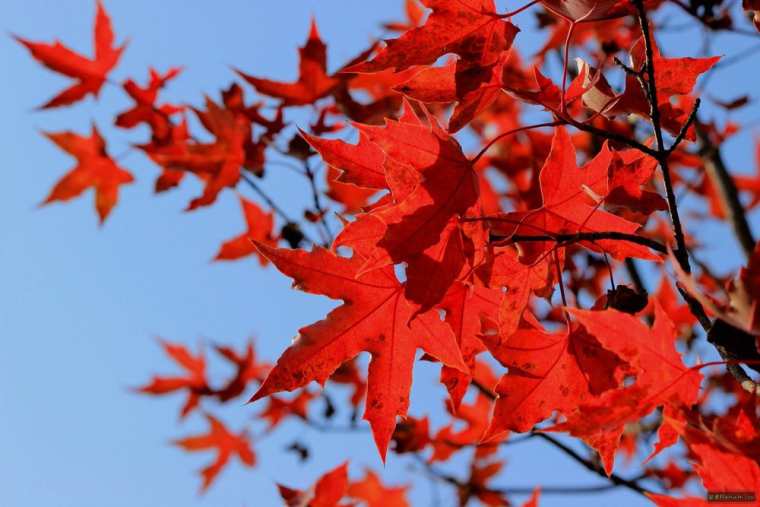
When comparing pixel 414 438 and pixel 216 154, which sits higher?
pixel 216 154

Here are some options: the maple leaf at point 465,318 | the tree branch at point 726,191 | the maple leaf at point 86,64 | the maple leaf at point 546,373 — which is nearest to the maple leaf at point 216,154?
the maple leaf at point 86,64

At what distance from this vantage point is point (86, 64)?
7.98 ft

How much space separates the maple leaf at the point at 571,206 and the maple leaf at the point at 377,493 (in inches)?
47.8

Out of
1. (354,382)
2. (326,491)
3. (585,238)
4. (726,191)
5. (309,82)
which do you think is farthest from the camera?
(354,382)

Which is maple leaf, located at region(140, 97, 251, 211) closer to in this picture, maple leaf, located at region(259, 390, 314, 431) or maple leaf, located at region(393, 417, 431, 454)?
maple leaf, located at region(393, 417, 431, 454)

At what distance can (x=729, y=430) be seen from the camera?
95 cm

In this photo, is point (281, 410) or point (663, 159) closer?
point (663, 159)

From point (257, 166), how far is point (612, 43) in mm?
1444

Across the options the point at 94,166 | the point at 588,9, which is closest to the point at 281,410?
the point at 94,166

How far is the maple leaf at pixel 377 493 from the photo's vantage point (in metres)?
2.29

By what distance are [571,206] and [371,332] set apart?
37 centimetres

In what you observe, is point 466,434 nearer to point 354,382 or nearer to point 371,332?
point 354,382

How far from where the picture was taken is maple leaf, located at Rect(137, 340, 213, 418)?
309 centimetres

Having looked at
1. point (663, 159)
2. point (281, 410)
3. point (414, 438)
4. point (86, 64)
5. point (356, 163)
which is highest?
point (86, 64)
